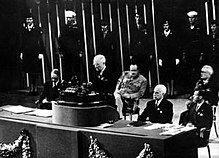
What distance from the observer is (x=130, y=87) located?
724cm

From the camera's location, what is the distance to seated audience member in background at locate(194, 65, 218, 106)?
20.8ft

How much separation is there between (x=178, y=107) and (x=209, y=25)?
129 cm

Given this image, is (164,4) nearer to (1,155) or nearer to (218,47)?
(218,47)

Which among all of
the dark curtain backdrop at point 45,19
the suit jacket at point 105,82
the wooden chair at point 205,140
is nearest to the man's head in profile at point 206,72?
the dark curtain backdrop at point 45,19

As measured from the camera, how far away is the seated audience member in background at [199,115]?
241 inches

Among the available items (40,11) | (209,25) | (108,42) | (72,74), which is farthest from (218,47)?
(40,11)

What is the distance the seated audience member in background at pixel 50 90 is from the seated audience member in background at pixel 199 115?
2.78 m

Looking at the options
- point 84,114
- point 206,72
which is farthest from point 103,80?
point 84,114

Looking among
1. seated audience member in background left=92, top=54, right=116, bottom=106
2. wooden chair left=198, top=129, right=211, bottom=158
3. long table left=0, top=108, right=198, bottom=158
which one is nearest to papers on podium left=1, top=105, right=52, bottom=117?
long table left=0, top=108, right=198, bottom=158

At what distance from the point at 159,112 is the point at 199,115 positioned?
2.38 ft

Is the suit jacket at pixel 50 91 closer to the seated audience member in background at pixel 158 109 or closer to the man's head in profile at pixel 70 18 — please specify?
the man's head in profile at pixel 70 18

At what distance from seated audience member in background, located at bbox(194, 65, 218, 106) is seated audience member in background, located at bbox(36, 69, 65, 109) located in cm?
298

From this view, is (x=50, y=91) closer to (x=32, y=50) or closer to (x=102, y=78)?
(x=32, y=50)

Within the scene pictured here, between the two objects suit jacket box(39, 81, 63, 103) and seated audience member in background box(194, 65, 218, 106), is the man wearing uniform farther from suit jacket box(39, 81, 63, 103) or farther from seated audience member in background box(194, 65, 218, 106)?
Answer: seated audience member in background box(194, 65, 218, 106)
